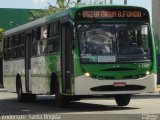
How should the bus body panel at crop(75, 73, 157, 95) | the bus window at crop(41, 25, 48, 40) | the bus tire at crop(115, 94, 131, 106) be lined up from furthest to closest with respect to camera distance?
the bus window at crop(41, 25, 48, 40) → the bus tire at crop(115, 94, 131, 106) → the bus body panel at crop(75, 73, 157, 95)

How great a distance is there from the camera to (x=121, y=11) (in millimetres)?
20266

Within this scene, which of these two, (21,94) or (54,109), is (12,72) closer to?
(21,94)

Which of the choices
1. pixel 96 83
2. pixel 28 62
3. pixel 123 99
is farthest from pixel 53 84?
pixel 28 62

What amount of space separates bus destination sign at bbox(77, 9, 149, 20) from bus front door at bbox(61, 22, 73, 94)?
0.59m

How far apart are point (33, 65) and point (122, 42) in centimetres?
591

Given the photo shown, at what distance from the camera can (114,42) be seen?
19828 millimetres

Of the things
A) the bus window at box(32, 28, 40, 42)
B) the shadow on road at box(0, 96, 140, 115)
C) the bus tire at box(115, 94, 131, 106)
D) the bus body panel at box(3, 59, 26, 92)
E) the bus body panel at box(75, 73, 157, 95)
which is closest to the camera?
the bus body panel at box(75, 73, 157, 95)

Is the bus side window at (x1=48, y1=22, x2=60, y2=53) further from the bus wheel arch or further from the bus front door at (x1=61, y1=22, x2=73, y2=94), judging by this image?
the bus wheel arch

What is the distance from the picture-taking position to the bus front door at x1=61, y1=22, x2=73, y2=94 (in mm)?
20094

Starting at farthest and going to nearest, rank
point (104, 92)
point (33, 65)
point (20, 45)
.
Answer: point (20, 45)
point (33, 65)
point (104, 92)

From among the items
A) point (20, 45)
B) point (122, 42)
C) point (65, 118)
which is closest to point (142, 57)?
point (122, 42)

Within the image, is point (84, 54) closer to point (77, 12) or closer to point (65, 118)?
point (77, 12)

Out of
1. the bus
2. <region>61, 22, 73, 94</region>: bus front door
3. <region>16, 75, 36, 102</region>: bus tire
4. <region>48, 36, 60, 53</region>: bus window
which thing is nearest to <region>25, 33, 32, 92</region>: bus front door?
<region>16, 75, 36, 102</region>: bus tire

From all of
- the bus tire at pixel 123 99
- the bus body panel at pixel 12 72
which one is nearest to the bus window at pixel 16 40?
the bus body panel at pixel 12 72
